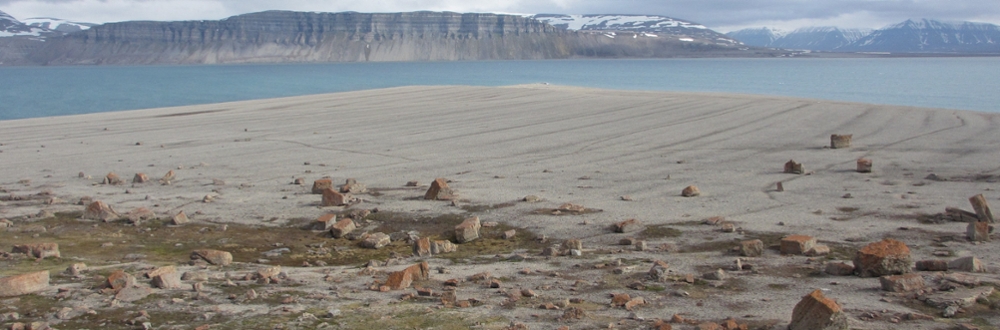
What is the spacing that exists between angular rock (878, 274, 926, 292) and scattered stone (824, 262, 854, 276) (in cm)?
47

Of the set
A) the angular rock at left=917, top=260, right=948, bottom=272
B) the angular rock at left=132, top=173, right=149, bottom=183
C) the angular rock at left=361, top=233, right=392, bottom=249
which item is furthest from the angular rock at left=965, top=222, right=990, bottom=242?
the angular rock at left=132, top=173, right=149, bottom=183

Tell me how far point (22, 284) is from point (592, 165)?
391 inches

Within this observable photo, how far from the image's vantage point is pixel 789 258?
7.57m

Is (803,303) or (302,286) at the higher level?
(803,303)

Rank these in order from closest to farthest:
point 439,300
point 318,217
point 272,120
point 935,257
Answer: point 439,300 → point 935,257 → point 318,217 → point 272,120

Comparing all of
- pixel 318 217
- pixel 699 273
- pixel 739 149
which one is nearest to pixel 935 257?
pixel 699 273

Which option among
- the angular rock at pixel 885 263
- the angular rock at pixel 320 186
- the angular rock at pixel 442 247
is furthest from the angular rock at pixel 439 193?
the angular rock at pixel 885 263

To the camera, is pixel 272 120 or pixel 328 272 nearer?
pixel 328 272

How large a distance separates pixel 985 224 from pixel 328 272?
6469 mm

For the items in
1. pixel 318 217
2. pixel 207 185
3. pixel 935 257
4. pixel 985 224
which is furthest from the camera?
pixel 207 185

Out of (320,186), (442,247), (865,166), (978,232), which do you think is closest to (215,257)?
(442,247)

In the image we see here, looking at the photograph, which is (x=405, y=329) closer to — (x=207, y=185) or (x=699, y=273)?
(x=699, y=273)

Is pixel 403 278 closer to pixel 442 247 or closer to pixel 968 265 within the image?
pixel 442 247

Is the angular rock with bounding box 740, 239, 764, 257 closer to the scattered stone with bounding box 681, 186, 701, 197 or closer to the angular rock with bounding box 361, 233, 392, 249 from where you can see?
the scattered stone with bounding box 681, 186, 701, 197
